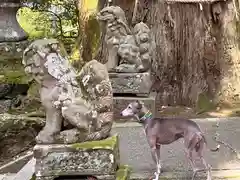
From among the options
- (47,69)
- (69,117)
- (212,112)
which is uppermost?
(47,69)

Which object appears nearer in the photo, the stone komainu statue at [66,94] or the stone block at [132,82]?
the stone komainu statue at [66,94]

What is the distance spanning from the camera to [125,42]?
6246 millimetres

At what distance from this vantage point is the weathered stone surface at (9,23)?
6.58 meters

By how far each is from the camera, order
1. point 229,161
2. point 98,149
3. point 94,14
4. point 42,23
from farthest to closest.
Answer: point 42,23, point 94,14, point 229,161, point 98,149

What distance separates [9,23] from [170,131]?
3.50 metres

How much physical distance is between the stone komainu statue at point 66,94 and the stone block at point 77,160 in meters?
0.08

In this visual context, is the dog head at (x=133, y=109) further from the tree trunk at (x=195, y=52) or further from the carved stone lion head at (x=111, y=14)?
the tree trunk at (x=195, y=52)

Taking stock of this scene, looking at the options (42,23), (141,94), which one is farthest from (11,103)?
(42,23)

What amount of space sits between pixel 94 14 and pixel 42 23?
4442 mm

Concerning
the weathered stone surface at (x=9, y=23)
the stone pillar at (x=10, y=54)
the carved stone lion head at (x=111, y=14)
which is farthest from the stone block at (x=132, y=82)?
the weathered stone surface at (x=9, y=23)

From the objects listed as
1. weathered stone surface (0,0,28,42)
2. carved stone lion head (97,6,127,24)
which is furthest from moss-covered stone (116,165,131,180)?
weathered stone surface (0,0,28,42)

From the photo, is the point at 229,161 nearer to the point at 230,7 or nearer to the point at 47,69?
the point at 47,69

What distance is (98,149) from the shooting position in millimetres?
3637

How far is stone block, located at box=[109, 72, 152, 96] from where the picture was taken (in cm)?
623
